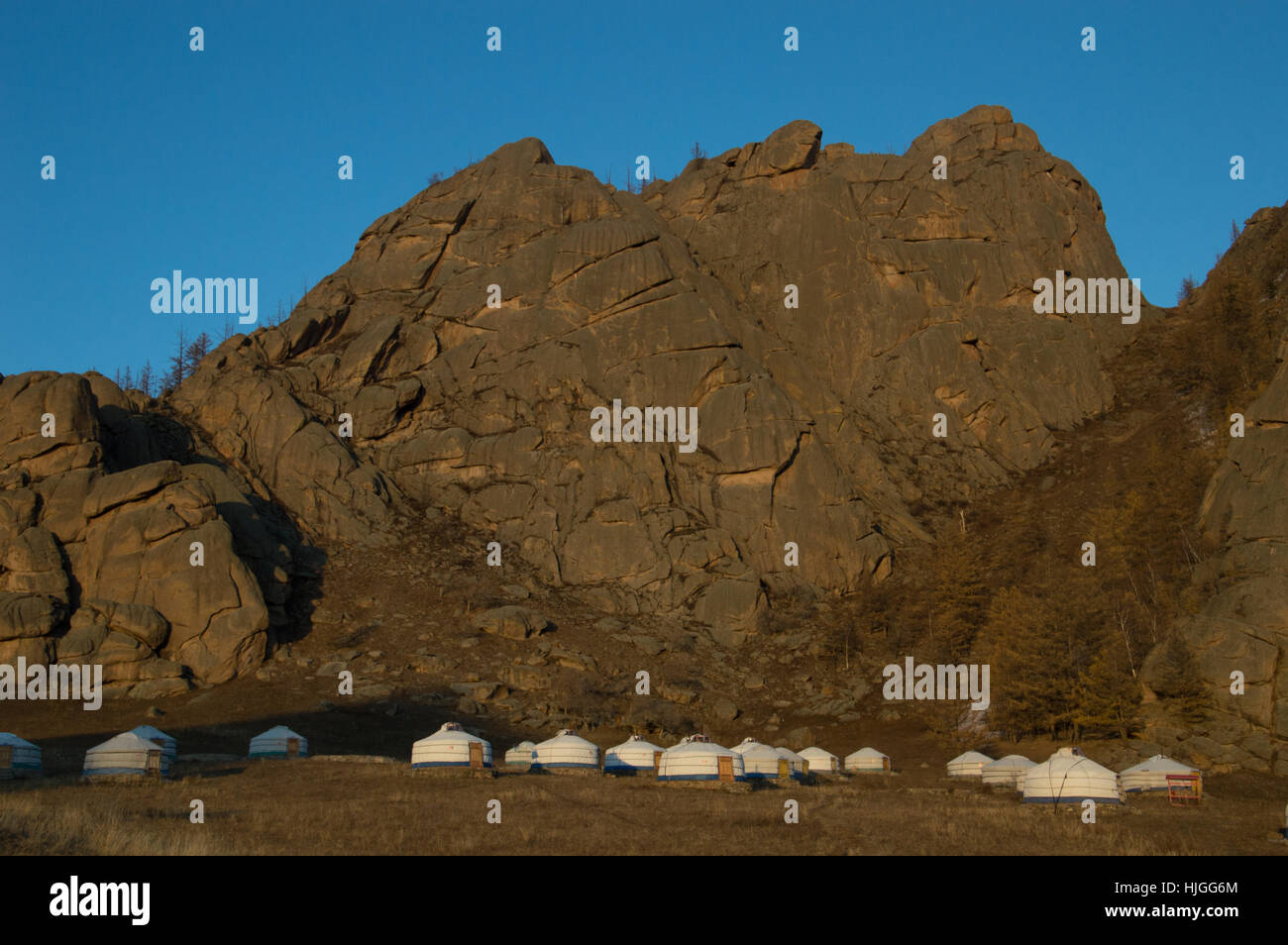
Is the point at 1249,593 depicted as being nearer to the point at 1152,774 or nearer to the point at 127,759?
the point at 1152,774

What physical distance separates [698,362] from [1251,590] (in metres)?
48.0

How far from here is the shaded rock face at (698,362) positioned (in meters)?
85.2

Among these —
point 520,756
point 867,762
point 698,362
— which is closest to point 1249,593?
point 867,762

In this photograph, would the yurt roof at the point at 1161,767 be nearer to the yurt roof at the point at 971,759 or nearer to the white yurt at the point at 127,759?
the yurt roof at the point at 971,759

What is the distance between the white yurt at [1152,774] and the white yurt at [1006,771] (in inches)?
168

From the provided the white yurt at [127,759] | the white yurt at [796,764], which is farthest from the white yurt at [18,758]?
the white yurt at [796,764]

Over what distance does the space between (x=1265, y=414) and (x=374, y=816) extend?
5419 centimetres

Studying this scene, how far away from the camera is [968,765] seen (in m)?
55.3

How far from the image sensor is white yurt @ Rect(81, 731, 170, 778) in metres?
43.8

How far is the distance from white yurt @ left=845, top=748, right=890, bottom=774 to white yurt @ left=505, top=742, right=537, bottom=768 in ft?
55.9

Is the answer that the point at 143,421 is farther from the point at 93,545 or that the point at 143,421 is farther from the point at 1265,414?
the point at 1265,414

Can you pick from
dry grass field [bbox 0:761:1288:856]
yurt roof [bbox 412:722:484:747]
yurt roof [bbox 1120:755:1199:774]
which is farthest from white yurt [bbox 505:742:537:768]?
yurt roof [bbox 1120:755:1199:774]

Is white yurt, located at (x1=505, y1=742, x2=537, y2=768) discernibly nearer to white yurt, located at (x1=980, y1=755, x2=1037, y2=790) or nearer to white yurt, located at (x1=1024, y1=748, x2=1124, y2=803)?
white yurt, located at (x1=980, y1=755, x2=1037, y2=790)
